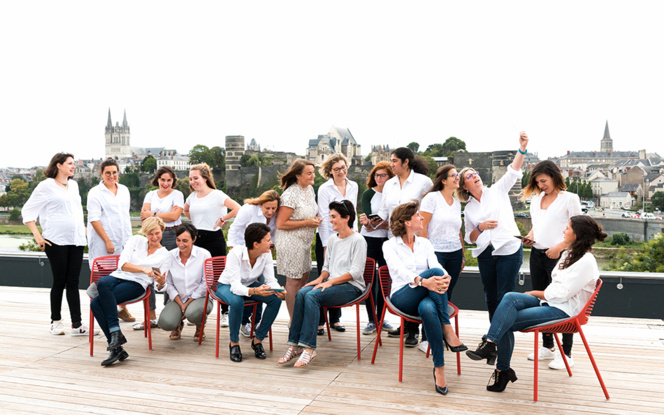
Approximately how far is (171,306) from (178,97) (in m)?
74.9

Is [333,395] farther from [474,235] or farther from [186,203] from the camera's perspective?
[186,203]

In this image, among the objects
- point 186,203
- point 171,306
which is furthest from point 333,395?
point 186,203

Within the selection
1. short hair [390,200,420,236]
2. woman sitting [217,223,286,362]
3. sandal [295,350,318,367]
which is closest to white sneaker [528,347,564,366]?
short hair [390,200,420,236]

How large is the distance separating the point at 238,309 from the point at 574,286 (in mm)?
1923

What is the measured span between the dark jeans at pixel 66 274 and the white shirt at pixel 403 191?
2.30 m

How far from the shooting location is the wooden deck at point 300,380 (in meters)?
2.55

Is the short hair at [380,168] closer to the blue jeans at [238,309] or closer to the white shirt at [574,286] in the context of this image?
the blue jeans at [238,309]

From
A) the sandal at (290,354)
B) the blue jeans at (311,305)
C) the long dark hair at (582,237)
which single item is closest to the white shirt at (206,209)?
the blue jeans at (311,305)

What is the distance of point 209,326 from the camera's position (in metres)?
4.15

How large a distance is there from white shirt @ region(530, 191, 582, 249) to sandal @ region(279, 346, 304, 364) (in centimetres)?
160

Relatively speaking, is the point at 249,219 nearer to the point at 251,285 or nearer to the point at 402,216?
the point at 251,285

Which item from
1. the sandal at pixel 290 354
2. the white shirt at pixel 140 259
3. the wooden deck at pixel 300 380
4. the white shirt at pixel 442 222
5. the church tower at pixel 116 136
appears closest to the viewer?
the wooden deck at pixel 300 380

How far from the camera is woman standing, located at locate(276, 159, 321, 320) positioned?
3527 mm

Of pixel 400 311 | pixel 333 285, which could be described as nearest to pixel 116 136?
pixel 333 285
